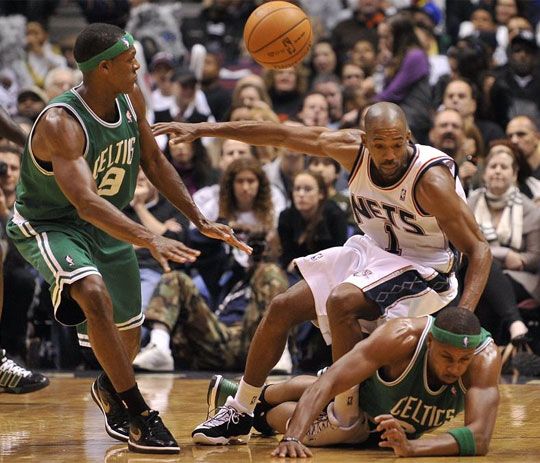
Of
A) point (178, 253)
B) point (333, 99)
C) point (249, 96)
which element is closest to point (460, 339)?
point (178, 253)

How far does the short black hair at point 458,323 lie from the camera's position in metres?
5.20

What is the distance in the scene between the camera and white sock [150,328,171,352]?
8.73 meters

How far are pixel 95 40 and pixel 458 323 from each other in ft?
6.97

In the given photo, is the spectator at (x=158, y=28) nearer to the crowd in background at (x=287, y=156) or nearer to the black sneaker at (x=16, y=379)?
the crowd in background at (x=287, y=156)

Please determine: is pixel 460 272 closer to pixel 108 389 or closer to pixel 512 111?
pixel 512 111

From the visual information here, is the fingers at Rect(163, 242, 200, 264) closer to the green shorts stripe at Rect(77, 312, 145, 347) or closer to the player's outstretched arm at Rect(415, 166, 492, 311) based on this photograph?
the green shorts stripe at Rect(77, 312, 145, 347)

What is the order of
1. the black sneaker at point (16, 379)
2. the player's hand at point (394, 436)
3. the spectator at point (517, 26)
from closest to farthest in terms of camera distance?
the player's hand at point (394, 436)
the black sneaker at point (16, 379)
the spectator at point (517, 26)

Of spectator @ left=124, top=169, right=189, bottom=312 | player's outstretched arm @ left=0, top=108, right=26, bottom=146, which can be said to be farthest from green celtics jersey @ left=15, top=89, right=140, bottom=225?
spectator @ left=124, top=169, right=189, bottom=312

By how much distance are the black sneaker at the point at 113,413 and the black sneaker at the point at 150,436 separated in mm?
298

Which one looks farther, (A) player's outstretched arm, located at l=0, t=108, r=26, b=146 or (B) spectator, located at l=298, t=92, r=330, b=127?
(B) spectator, located at l=298, t=92, r=330, b=127

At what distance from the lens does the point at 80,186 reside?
545 centimetres

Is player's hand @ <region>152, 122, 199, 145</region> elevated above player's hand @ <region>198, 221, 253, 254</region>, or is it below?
above

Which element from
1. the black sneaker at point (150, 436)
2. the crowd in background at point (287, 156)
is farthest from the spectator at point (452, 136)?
the black sneaker at point (150, 436)

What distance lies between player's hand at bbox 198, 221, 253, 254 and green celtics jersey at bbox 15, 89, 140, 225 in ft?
1.83
